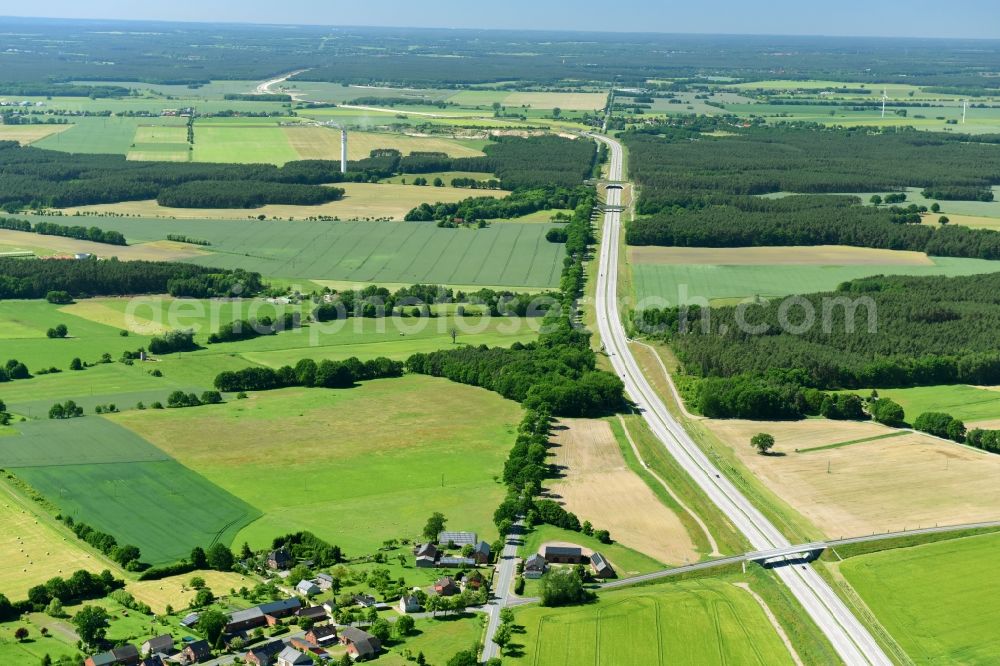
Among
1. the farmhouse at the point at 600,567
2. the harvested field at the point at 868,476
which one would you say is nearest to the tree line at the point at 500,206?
the harvested field at the point at 868,476

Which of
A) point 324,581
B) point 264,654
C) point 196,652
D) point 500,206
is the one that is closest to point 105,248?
point 500,206

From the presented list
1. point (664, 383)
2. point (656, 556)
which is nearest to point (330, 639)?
point (656, 556)

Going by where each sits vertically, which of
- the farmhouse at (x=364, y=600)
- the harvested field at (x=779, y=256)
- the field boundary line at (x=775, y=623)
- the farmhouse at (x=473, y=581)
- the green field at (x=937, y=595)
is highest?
the harvested field at (x=779, y=256)

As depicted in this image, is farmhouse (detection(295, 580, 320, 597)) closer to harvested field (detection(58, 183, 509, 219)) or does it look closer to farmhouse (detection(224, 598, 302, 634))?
farmhouse (detection(224, 598, 302, 634))

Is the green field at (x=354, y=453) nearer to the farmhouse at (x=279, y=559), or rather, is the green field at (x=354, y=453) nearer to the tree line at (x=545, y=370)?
the tree line at (x=545, y=370)

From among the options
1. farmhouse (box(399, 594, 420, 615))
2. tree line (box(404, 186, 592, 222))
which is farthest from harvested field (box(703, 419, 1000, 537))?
tree line (box(404, 186, 592, 222))

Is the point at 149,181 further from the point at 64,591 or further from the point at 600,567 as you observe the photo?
the point at 600,567
